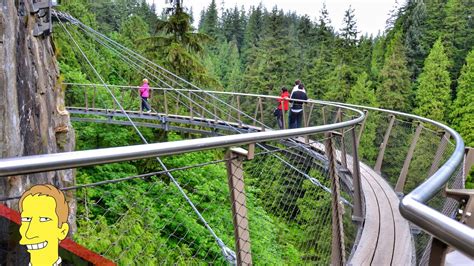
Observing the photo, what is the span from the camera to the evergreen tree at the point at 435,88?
3009 centimetres

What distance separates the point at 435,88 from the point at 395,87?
119 inches

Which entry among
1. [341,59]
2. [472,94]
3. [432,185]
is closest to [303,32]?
[341,59]

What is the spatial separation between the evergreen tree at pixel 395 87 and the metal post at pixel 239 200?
32.1m

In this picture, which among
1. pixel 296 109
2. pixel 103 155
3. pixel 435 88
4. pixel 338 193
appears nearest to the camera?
pixel 103 155

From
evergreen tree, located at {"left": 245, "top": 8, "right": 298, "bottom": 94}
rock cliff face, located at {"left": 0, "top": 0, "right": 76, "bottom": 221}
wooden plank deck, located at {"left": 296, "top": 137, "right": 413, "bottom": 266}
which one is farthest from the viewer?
evergreen tree, located at {"left": 245, "top": 8, "right": 298, "bottom": 94}

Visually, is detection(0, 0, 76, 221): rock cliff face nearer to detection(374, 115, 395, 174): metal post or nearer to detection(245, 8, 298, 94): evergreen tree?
detection(374, 115, 395, 174): metal post

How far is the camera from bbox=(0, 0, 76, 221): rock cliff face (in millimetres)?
4109

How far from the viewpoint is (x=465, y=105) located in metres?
29.0

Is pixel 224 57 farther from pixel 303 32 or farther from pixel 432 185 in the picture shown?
pixel 432 185

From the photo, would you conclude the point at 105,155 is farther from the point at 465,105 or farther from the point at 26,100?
the point at 465,105

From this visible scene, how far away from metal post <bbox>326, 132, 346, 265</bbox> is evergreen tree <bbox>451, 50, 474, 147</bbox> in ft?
97.1

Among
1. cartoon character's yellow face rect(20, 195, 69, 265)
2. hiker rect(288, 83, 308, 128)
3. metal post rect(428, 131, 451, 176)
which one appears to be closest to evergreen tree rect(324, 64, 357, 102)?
hiker rect(288, 83, 308, 128)

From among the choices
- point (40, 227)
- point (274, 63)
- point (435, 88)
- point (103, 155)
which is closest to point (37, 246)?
point (40, 227)

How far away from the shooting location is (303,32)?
52.1 meters
